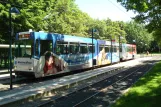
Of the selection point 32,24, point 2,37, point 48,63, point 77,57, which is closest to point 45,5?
point 32,24

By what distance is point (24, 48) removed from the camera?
19984mm

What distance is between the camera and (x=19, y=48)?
20359 mm

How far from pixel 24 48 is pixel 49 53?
6.50ft

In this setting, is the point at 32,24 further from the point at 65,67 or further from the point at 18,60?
the point at 18,60

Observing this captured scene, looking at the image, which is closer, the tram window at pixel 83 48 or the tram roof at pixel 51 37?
the tram roof at pixel 51 37

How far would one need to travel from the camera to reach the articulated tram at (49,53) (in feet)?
64.3

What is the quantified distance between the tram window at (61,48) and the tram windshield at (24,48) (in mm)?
3079

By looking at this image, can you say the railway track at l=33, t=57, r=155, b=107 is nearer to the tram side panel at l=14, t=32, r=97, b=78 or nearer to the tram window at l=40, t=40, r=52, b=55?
the tram side panel at l=14, t=32, r=97, b=78

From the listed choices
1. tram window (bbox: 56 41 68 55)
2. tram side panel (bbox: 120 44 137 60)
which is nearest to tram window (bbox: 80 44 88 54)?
tram window (bbox: 56 41 68 55)

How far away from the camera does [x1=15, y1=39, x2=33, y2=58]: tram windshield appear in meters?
19.6

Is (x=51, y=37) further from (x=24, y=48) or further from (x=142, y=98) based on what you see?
(x=142, y=98)

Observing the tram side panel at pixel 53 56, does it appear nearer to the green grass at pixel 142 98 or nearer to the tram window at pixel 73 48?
the tram window at pixel 73 48

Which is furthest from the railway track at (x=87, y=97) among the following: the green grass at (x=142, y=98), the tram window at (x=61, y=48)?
the tram window at (x=61, y=48)

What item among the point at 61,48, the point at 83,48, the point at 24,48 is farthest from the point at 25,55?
the point at 83,48
